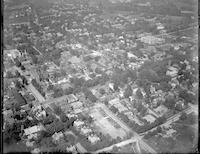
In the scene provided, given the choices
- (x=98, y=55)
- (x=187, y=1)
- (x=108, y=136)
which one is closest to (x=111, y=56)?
(x=98, y=55)

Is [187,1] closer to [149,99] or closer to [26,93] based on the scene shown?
[149,99]

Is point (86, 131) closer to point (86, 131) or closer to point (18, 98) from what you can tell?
point (86, 131)

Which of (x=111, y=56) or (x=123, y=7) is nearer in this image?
(x=111, y=56)

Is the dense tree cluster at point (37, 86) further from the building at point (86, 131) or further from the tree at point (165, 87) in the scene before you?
the tree at point (165, 87)

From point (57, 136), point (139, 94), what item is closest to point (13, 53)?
point (139, 94)

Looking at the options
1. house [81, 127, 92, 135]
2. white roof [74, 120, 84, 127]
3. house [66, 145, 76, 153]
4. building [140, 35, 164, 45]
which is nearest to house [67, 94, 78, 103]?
white roof [74, 120, 84, 127]

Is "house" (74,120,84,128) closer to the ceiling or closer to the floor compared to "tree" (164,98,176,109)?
closer to the floor

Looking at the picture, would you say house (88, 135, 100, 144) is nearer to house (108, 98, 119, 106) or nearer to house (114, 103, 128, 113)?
house (114, 103, 128, 113)
